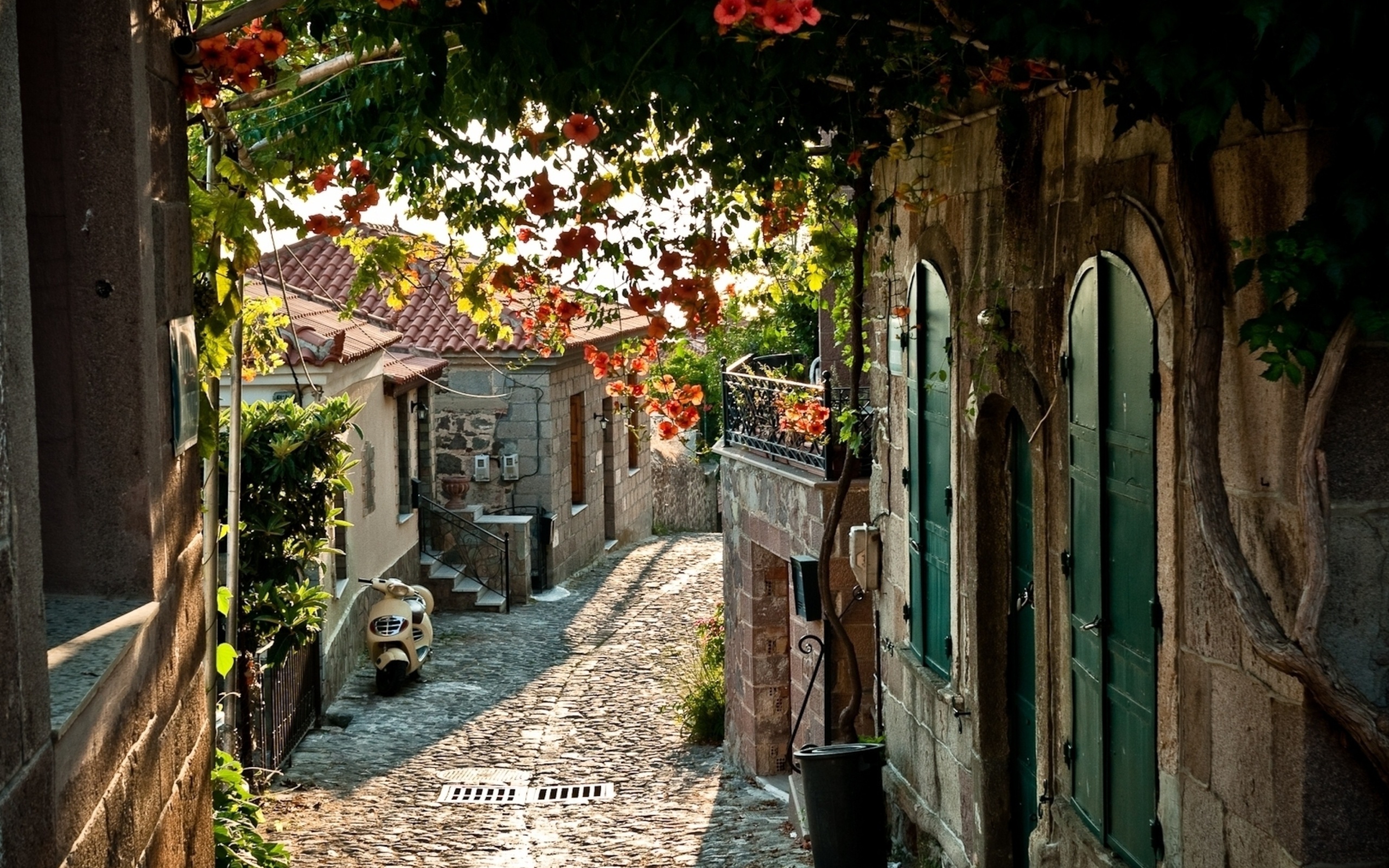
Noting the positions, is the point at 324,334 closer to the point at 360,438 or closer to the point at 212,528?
the point at 360,438

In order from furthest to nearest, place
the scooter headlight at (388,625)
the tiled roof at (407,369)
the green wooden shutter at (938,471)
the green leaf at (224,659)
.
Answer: the tiled roof at (407,369)
the scooter headlight at (388,625)
the green wooden shutter at (938,471)
the green leaf at (224,659)

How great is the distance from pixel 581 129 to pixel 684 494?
23.3 meters

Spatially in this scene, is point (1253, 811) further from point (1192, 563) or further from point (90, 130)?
point (90, 130)

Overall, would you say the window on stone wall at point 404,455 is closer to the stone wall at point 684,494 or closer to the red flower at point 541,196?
the stone wall at point 684,494

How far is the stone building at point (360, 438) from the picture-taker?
13.0m

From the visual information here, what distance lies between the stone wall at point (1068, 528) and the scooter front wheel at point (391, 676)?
21.2ft

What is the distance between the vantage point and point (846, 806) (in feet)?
25.2

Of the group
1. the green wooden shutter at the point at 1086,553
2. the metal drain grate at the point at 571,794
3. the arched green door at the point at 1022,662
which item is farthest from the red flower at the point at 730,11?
the metal drain grate at the point at 571,794

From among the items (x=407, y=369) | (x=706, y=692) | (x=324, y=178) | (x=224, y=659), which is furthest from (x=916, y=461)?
(x=407, y=369)

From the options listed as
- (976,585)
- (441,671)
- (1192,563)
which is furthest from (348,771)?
(1192,563)

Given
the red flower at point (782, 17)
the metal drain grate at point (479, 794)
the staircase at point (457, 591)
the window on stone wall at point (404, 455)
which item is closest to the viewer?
the red flower at point (782, 17)

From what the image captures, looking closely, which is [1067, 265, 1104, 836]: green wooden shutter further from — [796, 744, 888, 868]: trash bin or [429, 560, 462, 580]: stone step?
[429, 560, 462, 580]: stone step

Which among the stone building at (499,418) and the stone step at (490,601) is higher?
the stone building at (499,418)

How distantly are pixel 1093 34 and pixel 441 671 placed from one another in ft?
40.8
